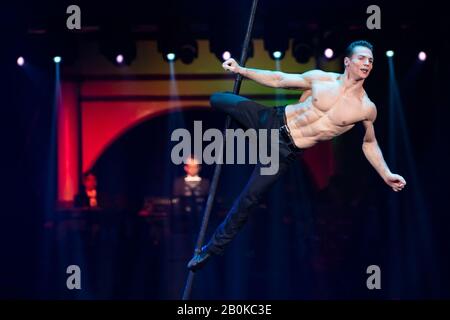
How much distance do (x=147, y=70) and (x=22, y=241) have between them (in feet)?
9.74

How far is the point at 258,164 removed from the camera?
434cm

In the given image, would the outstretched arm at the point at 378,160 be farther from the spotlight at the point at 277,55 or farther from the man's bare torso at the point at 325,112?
the spotlight at the point at 277,55

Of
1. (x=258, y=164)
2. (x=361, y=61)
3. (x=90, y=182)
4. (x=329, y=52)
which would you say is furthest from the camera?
(x=90, y=182)

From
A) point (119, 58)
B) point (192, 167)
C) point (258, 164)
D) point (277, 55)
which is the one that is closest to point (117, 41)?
point (119, 58)

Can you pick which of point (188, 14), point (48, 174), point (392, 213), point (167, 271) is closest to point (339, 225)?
point (392, 213)

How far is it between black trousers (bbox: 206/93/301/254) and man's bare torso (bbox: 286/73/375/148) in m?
0.08

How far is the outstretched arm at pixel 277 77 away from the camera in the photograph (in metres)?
4.07

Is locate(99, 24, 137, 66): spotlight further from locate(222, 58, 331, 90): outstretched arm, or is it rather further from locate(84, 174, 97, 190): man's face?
locate(222, 58, 331, 90): outstretched arm

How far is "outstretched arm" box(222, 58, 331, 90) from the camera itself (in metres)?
4.07

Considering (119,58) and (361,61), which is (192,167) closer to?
(119,58)

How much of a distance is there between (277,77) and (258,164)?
0.56 m

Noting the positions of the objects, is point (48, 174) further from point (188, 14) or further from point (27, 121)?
point (188, 14)

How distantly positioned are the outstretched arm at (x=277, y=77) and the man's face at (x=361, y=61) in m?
0.21

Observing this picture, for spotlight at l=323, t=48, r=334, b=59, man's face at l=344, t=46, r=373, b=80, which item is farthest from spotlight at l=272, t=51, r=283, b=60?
man's face at l=344, t=46, r=373, b=80
